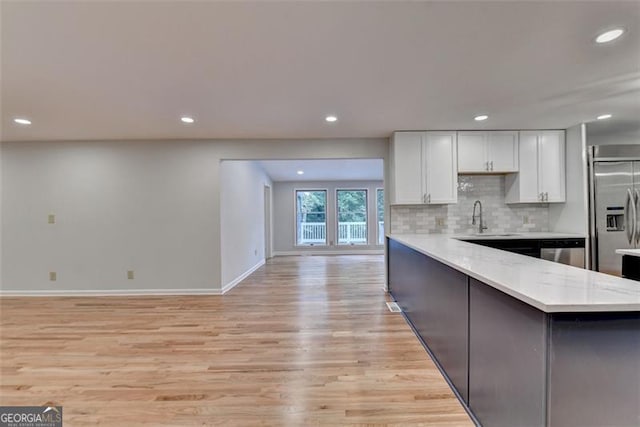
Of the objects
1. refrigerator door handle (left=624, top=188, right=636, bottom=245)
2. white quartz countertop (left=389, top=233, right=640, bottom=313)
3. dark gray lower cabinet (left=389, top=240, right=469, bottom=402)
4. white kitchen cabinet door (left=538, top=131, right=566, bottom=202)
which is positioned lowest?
dark gray lower cabinet (left=389, top=240, right=469, bottom=402)

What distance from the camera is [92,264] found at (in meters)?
4.13

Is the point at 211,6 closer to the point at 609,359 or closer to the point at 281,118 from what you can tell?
the point at 281,118

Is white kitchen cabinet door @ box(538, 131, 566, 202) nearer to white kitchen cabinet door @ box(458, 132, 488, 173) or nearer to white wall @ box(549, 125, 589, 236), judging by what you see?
white wall @ box(549, 125, 589, 236)

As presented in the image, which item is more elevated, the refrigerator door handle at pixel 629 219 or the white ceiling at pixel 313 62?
the white ceiling at pixel 313 62

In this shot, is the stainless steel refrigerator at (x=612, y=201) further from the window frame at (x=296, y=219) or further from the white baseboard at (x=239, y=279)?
the window frame at (x=296, y=219)

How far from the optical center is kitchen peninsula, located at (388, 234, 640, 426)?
3.43 feet

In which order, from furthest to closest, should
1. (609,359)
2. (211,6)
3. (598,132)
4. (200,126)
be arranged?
1. (598,132)
2. (200,126)
3. (211,6)
4. (609,359)

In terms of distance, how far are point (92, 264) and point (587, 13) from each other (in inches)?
219

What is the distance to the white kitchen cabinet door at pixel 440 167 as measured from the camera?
381 centimetres

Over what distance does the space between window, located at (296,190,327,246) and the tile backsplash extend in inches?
175

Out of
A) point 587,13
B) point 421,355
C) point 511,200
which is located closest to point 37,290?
point 421,355

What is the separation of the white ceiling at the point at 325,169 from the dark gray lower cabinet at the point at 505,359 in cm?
459
